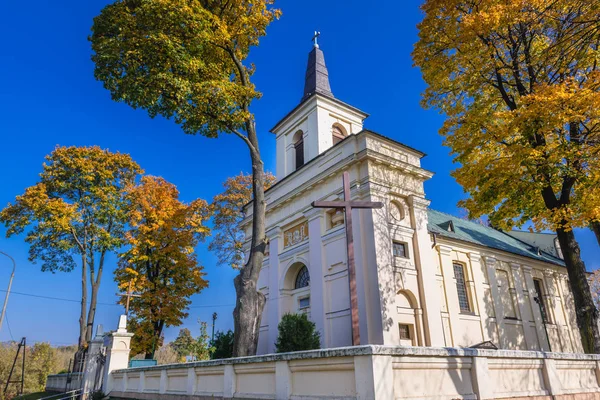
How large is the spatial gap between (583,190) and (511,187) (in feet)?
6.83

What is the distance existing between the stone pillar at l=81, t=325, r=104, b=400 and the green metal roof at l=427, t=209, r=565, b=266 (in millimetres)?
16096

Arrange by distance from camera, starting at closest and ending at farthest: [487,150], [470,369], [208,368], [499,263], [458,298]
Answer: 1. [470,369]
2. [208,368]
3. [487,150]
4. [458,298]
5. [499,263]

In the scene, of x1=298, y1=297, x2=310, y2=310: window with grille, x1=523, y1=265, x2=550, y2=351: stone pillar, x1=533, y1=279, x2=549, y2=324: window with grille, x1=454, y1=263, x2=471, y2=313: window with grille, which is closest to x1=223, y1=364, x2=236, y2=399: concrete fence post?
x1=298, y1=297, x2=310, y2=310: window with grille

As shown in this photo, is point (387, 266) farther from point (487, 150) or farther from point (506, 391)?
point (506, 391)

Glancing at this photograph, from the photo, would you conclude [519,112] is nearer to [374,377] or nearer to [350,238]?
[350,238]

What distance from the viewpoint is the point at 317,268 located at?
18.6 metres

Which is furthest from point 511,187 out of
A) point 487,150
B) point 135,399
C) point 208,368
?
point 135,399

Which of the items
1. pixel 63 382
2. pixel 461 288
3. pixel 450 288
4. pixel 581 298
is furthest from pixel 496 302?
pixel 63 382

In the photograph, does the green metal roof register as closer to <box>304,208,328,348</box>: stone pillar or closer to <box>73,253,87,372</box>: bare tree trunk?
<box>304,208,328,348</box>: stone pillar

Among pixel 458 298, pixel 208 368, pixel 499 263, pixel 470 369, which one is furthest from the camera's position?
pixel 499 263

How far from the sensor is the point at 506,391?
6.87 meters

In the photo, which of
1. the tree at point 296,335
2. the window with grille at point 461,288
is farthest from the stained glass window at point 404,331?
the window with grille at point 461,288

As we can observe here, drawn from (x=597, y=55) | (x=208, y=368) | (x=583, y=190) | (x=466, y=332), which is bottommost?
(x=208, y=368)

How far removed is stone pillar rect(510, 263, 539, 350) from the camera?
2328 centimetres
